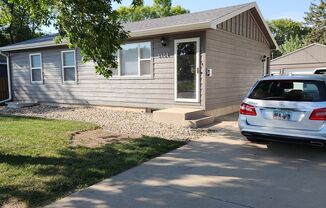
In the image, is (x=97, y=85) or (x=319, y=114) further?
(x=97, y=85)

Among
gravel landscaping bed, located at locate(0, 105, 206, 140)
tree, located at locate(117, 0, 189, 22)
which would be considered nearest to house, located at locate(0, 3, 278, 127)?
gravel landscaping bed, located at locate(0, 105, 206, 140)

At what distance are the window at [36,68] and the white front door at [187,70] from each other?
312 inches

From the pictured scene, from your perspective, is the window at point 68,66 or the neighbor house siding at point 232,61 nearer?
the neighbor house siding at point 232,61

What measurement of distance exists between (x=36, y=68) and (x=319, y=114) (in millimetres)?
13464

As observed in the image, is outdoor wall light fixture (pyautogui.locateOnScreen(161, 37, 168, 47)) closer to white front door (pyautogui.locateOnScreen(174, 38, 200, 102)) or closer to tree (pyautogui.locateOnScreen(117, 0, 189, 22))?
white front door (pyautogui.locateOnScreen(174, 38, 200, 102))

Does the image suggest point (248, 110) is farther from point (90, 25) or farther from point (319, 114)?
point (90, 25)

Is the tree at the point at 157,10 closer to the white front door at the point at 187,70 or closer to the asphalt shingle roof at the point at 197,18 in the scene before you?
the asphalt shingle roof at the point at 197,18

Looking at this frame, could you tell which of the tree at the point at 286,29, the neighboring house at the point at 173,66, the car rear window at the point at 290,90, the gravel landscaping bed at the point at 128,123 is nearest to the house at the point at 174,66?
the neighboring house at the point at 173,66

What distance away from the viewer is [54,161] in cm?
514

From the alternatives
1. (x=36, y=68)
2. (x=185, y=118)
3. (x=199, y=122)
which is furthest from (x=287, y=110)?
(x=36, y=68)

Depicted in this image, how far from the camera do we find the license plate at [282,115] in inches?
201

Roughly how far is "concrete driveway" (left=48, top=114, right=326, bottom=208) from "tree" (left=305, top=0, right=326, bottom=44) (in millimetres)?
43398

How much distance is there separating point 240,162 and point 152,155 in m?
1.63

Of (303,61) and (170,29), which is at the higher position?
(303,61)
